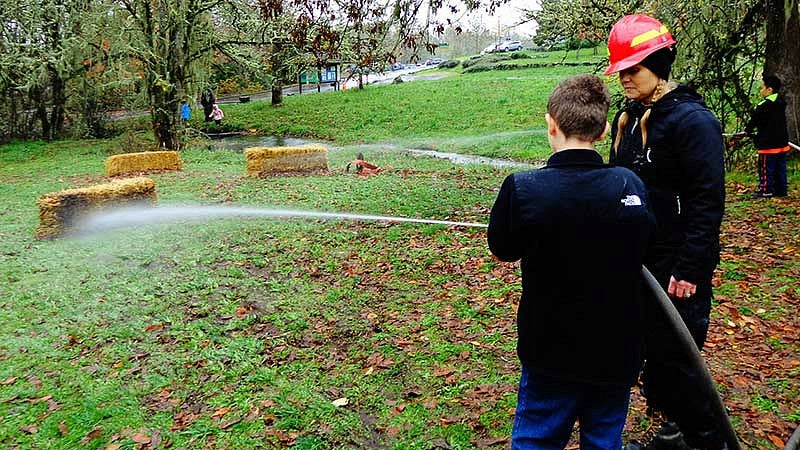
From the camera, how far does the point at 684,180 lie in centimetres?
257

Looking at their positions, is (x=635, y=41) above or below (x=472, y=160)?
above

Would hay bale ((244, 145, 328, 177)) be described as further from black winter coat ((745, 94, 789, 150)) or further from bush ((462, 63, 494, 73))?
bush ((462, 63, 494, 73))

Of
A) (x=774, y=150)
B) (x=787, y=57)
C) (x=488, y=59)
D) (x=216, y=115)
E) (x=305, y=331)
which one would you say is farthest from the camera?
(x=488, y=59)

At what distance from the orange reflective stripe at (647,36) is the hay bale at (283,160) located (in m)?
10.8

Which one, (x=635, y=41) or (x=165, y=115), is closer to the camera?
(x=635, y=41)

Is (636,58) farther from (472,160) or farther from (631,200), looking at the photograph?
(472,160)

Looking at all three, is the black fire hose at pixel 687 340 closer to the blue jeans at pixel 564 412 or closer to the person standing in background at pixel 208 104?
the blue jeans at pixel 564 412

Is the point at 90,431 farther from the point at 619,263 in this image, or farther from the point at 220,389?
the point at 619,263

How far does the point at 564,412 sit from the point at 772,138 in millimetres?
7683

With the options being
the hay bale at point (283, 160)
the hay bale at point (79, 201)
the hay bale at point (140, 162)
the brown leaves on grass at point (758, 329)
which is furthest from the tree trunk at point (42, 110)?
the brown leaves on grass at point (758, 329)

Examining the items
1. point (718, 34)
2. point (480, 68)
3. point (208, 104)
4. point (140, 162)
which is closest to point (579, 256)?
point (718, 34)

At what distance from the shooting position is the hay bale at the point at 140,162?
1346 centimetres

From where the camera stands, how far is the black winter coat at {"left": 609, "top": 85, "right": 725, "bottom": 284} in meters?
2.49

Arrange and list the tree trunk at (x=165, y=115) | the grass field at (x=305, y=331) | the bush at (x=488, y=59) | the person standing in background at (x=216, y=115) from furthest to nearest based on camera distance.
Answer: the bush at (x=488, y=59)
the person standing in background at (x=216, y=115)
the tree trunk at (x=165, y=115)
the grass field at (x=305, y=331)
